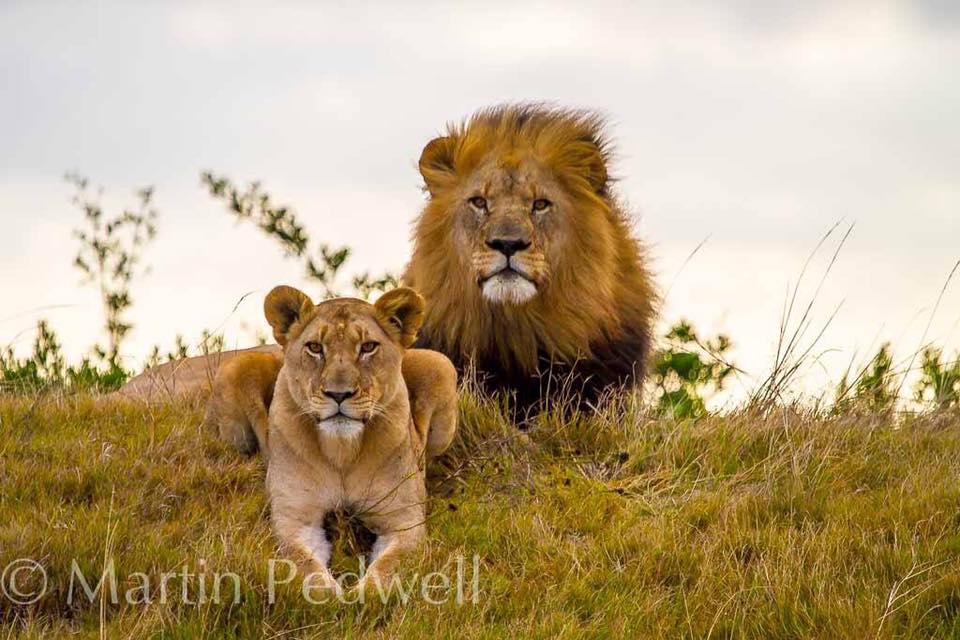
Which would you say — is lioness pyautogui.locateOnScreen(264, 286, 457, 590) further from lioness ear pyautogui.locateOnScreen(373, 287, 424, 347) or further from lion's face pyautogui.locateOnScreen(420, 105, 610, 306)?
lion's face pyautogui.locateOnScreen(420, 105, 610, 306)

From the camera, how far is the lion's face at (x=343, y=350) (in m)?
4.77

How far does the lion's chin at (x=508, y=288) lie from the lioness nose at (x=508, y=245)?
11 centimetres

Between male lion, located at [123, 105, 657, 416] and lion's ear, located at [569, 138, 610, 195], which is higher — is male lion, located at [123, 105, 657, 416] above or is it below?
below

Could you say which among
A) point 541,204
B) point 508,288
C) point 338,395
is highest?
point 541,204

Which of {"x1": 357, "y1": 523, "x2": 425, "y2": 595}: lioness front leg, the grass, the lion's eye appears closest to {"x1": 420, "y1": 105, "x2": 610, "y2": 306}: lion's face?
the lion's eye

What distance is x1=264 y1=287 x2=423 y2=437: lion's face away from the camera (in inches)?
188

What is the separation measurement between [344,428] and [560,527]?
3.32 feet

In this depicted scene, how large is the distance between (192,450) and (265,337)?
3243 mm

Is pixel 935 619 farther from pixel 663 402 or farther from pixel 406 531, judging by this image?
pixel 663 402

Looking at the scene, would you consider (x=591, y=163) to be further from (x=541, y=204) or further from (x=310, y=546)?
(x=310, y=546)

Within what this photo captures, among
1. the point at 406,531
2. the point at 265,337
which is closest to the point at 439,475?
the point at 406,531

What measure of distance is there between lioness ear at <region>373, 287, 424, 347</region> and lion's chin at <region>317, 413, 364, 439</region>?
0.46m

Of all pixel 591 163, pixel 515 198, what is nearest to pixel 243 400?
pixel 515 198

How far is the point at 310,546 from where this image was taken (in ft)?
16.2
